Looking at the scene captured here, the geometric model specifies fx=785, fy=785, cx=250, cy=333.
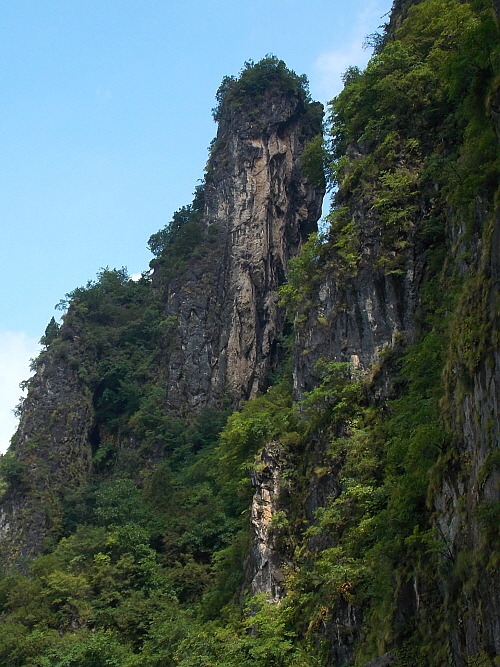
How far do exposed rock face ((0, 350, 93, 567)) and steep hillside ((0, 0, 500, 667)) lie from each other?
0.13 meters

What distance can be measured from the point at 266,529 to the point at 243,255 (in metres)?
25.8

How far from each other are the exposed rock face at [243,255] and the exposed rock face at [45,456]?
5.77 metres

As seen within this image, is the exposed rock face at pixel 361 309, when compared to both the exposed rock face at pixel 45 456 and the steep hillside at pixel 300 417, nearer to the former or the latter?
the steep hillside at pixel 300 417

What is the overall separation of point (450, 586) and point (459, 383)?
3333 mm

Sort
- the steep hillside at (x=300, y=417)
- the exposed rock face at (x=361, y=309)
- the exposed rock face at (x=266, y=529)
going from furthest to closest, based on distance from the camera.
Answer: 1. the exposed rock face at (x=361, y=309)
2. the exposed rock face at (x=266, y=529)
3. the steep hillside at (x=300, y=417)

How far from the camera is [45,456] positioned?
1662 inches

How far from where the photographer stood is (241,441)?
1045 inches

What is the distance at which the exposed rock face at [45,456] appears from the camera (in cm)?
3834

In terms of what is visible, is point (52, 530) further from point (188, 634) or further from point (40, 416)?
point (188, 634)

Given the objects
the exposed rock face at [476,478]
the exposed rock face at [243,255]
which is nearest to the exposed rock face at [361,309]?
the exposed rock face at [476,478]

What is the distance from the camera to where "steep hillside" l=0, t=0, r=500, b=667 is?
13562 mm

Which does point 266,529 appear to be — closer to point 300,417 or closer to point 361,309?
point 300,417

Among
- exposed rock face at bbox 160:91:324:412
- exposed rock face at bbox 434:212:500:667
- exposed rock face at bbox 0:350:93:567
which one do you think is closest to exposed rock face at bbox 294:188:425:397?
exposed rock face at bbox 434:212:500:667

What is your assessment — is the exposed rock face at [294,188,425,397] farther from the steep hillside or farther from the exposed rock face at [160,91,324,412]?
the exposed rock face at [160,91,324,412]
